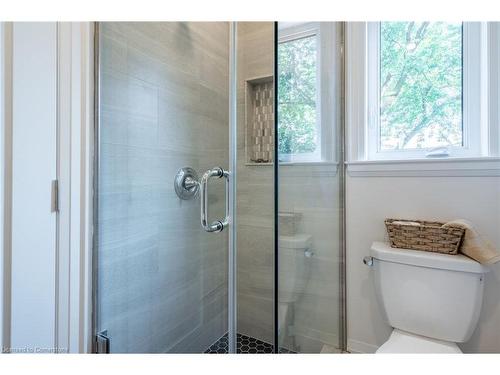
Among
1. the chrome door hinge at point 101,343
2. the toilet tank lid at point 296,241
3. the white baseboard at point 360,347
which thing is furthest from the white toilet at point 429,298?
the chrome door hinge at point 101,343

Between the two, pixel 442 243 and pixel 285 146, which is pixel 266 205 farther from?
pixel 442 243

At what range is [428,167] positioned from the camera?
1131 mm

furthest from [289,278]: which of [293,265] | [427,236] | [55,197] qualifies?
[55,197]

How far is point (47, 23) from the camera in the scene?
0.80 m

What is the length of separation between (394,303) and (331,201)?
1.62 ft

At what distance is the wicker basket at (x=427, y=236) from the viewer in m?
0.99

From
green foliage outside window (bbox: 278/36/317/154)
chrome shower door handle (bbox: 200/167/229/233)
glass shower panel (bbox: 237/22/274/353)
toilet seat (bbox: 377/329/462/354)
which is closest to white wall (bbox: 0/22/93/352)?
chrome shower door handle (bbox: 200/167/229/233)

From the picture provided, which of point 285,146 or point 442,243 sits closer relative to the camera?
point 285,146

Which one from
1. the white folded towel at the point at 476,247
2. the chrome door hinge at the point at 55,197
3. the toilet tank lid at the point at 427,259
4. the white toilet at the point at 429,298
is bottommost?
the white toilet at the point at 429,298

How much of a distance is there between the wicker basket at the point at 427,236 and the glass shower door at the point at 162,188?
74 centimetres

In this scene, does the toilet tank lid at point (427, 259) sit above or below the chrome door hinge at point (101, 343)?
above

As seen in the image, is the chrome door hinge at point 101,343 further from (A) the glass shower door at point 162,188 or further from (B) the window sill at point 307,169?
(B) the window sill at point 307,169

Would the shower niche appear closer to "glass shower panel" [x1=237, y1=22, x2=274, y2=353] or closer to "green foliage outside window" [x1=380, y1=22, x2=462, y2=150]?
"glass shower panel" [x1=237, y1=22, x2=274, y2=353]
